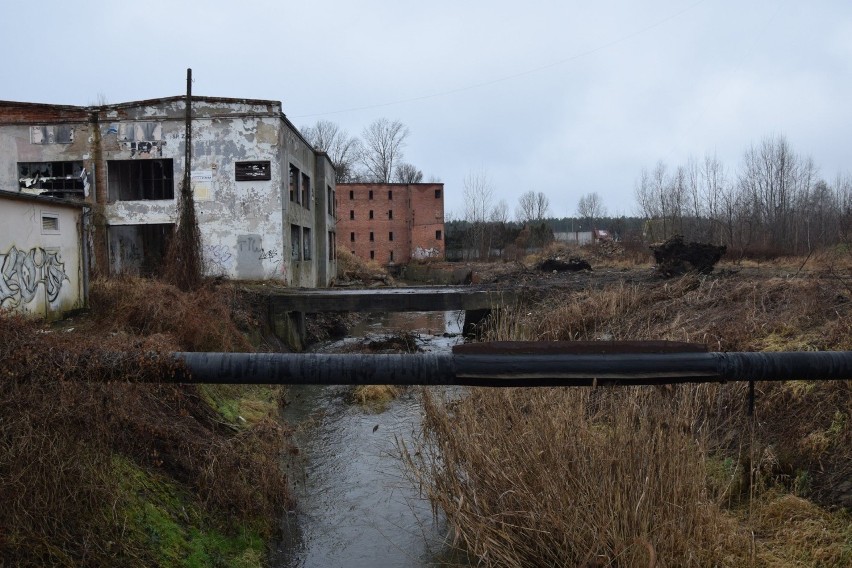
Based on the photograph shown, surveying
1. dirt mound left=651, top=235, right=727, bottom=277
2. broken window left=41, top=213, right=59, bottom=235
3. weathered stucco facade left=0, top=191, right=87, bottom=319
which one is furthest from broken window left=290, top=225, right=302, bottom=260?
dirt mound left=651, top=235, right=727, bottom=277

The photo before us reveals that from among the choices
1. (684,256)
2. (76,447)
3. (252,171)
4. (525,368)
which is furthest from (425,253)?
(525,368)

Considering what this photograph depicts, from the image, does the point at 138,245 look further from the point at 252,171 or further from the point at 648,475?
the point at 648,475

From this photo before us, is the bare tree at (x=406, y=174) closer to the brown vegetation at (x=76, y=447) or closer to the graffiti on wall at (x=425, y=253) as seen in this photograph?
the graffiti on wall at (x=425, y=253)

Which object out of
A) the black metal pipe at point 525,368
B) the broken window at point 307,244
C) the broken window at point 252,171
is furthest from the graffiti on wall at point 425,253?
the black metal pipe at point 525,368

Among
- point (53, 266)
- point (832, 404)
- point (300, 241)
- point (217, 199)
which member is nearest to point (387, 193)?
point (300, 241)

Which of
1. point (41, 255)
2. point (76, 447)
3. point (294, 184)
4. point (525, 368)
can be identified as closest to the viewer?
point (525, 368)

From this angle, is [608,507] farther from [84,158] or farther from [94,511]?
[84,158]

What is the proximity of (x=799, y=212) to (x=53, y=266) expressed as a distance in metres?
41.0

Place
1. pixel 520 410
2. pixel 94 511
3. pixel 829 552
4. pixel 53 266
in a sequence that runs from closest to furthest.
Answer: pixel 94 511 → pixel 829 552 → pixel 520 410 → pixel 53 266

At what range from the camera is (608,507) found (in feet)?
12.0

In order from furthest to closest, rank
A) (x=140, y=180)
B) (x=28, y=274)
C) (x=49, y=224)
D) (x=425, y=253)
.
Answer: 1. (x=425, y=253)
2. (x=140, y=180)
3. (x=49, y=224)
4. (x=28, y=274)

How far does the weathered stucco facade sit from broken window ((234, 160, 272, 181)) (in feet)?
30.4

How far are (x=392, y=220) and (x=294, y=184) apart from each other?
32089 mm

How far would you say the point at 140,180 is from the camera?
945 inches
